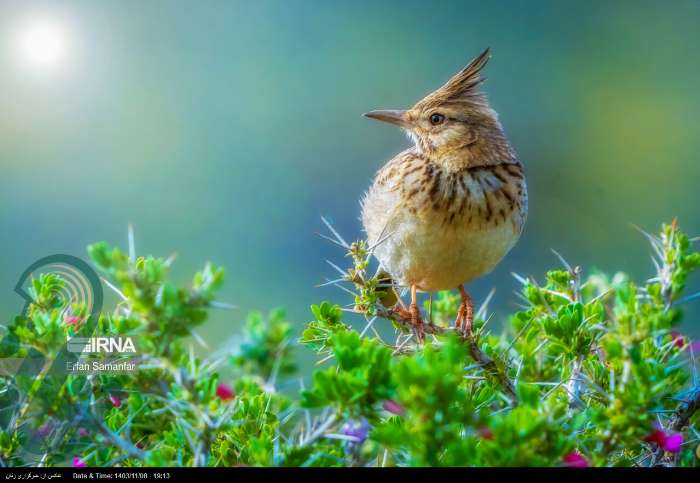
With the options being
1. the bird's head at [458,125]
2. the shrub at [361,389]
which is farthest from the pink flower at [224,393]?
the bird's head at [458,125]

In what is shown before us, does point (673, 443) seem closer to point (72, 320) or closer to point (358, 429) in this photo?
point (358, 429)

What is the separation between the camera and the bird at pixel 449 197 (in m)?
3.26

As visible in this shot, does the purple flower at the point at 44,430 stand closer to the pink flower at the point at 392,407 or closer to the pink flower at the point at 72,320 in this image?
the pink flower at the point at 72,320

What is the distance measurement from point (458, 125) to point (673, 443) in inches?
71.7

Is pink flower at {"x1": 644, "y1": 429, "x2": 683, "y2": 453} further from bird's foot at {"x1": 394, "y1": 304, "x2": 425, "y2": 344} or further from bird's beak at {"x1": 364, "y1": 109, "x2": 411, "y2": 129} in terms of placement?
bird's beak at {"x1": 364, "y1": 109, "x2": 411, "y2": 129}

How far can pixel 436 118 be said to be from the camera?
3641mm

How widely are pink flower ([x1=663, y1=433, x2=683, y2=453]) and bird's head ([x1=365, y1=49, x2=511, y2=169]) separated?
A: 5.26ft

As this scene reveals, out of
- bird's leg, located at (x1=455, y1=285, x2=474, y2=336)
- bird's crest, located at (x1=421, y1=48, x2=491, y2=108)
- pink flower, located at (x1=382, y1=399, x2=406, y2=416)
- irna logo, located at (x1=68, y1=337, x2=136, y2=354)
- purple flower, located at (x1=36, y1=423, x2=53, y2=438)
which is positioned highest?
bird's crest, located at (x1=421, y1=48, x2=491, y2=108)

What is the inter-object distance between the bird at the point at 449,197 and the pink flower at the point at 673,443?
0.94 meters

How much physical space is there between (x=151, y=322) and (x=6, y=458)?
34.9 inches

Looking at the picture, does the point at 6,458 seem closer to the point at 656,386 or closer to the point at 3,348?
the point at 3,348

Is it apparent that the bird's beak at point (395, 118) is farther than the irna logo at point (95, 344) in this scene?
Yes

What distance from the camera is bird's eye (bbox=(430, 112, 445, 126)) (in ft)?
11.9

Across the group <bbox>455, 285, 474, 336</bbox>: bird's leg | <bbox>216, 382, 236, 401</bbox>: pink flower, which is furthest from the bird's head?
<bbox>216, 382, 236, 401</bbox>: pink flower
